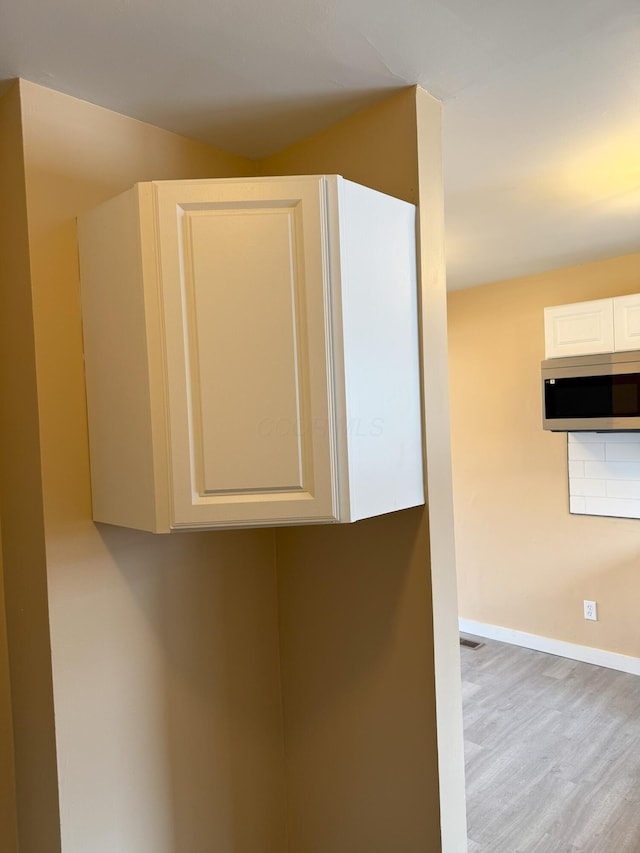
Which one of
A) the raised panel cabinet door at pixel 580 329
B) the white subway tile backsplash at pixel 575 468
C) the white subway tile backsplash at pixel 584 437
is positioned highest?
the raised panel cabinet door at pixel 580 329

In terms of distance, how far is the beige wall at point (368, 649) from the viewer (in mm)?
1421

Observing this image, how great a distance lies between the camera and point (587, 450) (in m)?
3.34

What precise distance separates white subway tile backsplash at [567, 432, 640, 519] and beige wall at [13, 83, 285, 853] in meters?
2.31

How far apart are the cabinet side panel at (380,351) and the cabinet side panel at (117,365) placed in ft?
1.41

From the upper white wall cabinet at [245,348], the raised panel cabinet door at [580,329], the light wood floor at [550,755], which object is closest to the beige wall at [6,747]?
the upper white wall cabinet at [245,348]

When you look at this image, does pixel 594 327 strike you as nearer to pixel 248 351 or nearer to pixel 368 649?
pixel 368 649

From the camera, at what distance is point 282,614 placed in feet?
5.99

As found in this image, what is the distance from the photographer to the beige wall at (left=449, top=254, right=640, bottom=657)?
329 cm

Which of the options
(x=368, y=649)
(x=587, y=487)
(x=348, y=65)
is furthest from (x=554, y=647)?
(x=348, y=65)

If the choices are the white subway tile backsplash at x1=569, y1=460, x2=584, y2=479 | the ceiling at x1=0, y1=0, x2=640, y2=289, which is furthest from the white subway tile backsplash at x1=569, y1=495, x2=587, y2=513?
the ceiling at x1=0, y1=0, x2=640, y2=289

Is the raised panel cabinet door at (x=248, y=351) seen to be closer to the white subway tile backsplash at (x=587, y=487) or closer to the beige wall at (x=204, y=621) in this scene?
the beige wall at (x=204, y=621)

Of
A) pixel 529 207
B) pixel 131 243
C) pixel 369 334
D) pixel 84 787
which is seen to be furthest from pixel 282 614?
pixel 529 207

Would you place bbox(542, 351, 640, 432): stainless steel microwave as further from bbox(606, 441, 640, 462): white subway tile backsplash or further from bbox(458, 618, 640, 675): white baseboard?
bbox(458, 618, 640, 675): white baseboard

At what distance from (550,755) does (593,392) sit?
1.70 m
